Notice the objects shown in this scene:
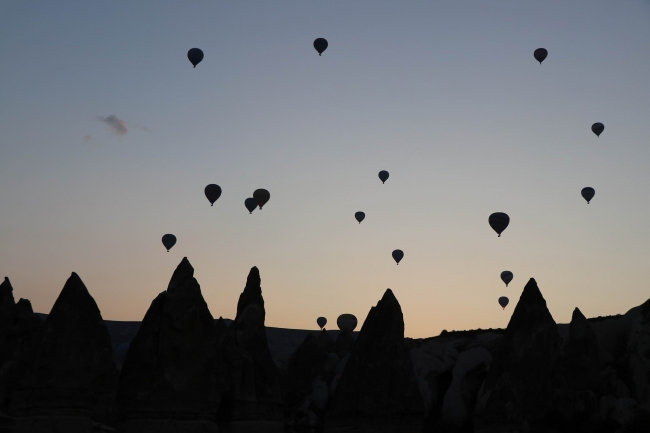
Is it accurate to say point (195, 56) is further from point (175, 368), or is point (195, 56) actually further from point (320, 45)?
point (175, 368)

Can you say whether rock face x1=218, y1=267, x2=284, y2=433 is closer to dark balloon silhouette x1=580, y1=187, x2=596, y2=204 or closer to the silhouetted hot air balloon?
the silhouetted hot air balloon

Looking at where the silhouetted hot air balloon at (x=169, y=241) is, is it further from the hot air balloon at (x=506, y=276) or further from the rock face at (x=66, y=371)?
the rock face at (x=66, y=371)

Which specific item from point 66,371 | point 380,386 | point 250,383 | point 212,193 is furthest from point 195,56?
point 66,371

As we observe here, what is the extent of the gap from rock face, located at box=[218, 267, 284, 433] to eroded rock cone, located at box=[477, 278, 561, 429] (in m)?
6.89

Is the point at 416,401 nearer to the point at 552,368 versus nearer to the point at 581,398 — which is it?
the point at 552,368

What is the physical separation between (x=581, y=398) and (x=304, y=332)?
60101mm

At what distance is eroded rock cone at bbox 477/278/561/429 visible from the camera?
2761 cm

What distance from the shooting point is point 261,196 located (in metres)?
51.5

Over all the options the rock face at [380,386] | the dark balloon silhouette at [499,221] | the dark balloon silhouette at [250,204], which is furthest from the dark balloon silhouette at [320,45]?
the rock face at [380,386]

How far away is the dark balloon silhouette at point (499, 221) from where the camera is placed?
160 feet

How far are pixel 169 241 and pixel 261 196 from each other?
6182 millimetres

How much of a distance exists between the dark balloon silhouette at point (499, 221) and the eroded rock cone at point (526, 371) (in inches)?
745

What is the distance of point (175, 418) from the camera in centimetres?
2341

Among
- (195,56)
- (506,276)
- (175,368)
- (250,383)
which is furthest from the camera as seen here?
(506,276)
